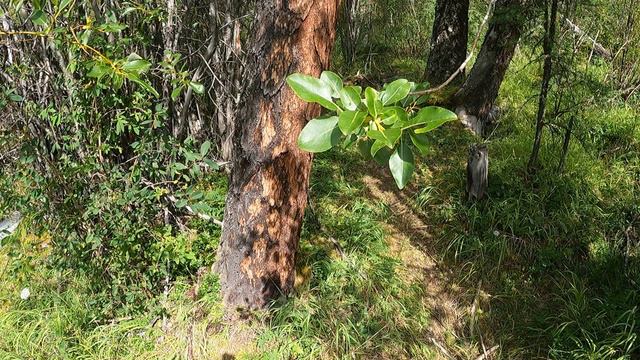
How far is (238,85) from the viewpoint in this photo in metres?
3.38

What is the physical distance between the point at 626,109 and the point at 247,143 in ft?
13.3

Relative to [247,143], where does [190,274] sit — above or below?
below

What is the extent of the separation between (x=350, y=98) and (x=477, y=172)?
2.71 metres

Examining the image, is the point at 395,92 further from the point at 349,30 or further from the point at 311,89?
the point at 349,30

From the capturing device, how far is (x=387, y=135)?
2.81 ft

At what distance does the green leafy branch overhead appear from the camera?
88cm

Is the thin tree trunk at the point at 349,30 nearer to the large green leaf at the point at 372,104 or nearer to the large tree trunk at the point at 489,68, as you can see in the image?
the large tree trunk at the point at 489,68

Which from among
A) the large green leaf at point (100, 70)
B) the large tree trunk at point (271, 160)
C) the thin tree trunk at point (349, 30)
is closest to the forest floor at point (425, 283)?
the large tree trunk at point (271, 160)

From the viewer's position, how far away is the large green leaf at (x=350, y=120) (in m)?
0.86

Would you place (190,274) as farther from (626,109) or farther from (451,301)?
(626,109)

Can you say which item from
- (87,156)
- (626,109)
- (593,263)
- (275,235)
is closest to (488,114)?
(626,109)

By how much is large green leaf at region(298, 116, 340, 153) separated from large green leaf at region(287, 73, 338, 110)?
29 mm

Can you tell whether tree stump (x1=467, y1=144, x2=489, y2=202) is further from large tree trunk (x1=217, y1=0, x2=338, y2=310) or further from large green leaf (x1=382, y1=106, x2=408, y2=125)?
large green leaf (x1=382, y1=106, x2=408, y2=125)

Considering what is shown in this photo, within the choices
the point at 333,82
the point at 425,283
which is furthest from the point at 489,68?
the point at 333,82
